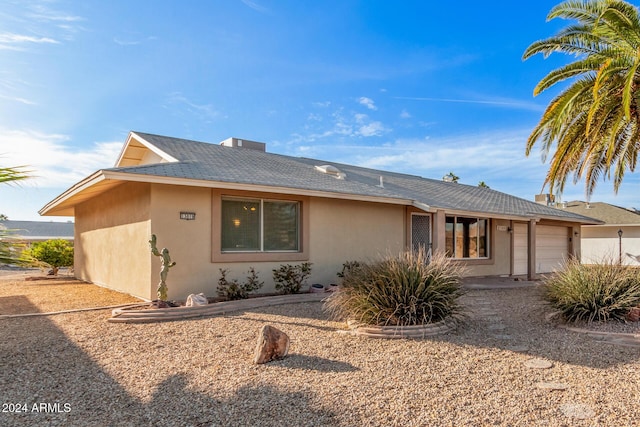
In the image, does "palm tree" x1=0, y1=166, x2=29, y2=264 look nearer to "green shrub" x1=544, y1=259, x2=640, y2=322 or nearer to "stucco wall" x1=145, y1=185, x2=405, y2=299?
"stucco wall" x1=145, y1=185, x2=405, y2=299

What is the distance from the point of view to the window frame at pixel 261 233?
388 inches

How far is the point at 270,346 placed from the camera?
532cm

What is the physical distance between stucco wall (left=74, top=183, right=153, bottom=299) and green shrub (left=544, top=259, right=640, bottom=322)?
8554 mm

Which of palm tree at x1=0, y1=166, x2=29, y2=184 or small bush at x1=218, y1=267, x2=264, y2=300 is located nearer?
palm tree at x1=0, y1=166, x2=29, y2=184

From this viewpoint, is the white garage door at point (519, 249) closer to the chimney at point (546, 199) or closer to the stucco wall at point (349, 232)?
the stucco wall at point (349, 232)

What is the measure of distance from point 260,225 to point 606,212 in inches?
1073

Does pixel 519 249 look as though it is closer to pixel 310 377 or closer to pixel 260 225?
pixel 260 225

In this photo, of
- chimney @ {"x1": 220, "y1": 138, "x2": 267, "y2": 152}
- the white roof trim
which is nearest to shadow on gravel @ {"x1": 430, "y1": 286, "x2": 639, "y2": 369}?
the white roof trim

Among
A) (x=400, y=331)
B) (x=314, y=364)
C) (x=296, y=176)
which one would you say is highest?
(x=296, y=176)

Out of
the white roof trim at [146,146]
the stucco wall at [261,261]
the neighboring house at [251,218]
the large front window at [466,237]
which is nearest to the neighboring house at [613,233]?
the neighboring house at [251,218]

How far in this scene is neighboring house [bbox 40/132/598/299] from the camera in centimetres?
945

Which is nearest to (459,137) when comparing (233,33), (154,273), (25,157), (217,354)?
(233,33)

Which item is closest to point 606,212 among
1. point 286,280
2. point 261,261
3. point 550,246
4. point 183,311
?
point 550,246

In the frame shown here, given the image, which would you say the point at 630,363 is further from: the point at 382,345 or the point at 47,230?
the point at 47,230
